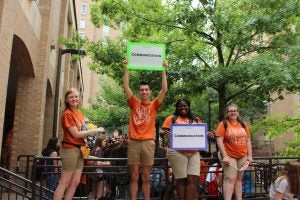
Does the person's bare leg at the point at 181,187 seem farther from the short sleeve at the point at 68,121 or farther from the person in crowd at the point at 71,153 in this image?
the short sleeve at the point at 68,121

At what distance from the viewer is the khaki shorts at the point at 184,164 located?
237 inches

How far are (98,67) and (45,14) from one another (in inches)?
108

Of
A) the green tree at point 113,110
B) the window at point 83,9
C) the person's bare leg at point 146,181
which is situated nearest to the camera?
the person's bare leg at point 146,181

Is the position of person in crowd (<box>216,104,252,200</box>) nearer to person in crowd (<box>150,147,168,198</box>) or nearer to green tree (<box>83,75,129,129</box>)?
person in crowd (<box>150,147,168,198</box>)

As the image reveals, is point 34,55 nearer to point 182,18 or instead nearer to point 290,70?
point 182,18

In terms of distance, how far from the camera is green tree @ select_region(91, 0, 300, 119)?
9.84 m

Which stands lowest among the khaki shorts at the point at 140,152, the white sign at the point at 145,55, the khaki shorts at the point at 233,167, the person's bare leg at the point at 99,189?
the person's bare leg at the point at 99,189

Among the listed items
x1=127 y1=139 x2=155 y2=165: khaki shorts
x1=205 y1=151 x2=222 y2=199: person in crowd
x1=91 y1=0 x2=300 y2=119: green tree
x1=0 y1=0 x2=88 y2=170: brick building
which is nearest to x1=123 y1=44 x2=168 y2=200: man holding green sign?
x1=127 y1=139 x2=155 y2=165: khaki shorts

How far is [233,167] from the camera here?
6.30 metres

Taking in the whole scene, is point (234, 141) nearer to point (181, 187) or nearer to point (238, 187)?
Answer: point (238, 187)

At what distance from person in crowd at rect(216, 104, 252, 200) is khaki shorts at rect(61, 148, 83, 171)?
2.45 m

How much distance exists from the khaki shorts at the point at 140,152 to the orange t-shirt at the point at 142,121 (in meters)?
0.09

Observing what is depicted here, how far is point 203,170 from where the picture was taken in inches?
307

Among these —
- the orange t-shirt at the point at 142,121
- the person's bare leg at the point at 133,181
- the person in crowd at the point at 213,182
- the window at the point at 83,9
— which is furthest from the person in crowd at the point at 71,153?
the window at the point at 83,9
